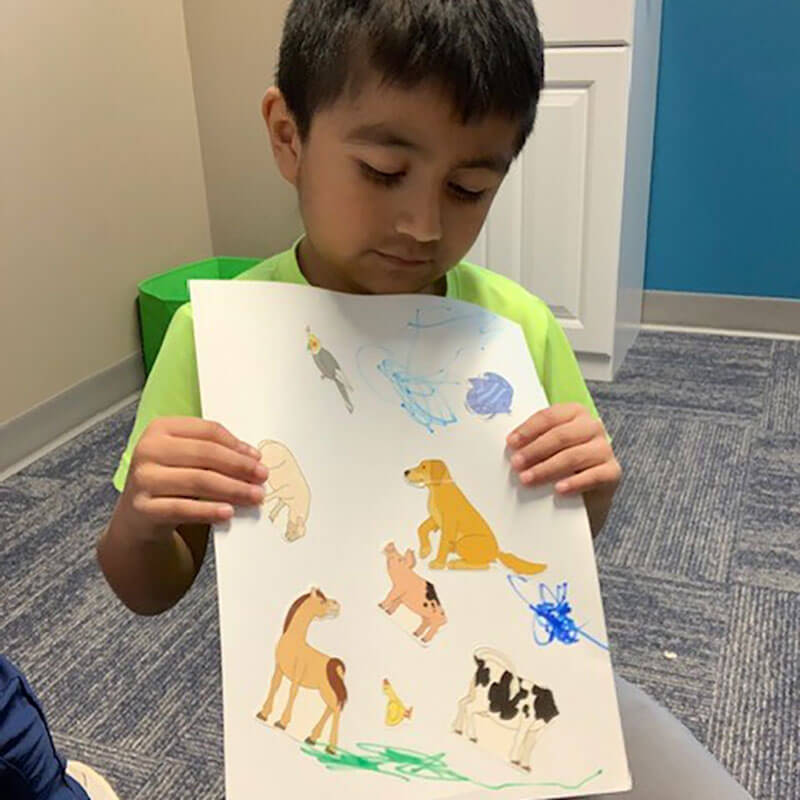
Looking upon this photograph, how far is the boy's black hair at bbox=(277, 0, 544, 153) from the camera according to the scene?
56cm

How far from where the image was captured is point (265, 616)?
50 cm

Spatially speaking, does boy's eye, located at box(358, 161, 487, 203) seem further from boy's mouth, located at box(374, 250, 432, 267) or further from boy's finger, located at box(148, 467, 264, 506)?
boy's finger, located at box(148, 467, 264, 506)

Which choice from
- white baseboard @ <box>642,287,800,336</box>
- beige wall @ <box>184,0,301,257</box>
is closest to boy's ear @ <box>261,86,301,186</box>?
beige wall @ <box>184,0,301,257</box>

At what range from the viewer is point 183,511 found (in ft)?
1.72

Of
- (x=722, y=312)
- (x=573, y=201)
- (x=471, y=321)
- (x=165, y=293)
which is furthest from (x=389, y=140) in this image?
(x=722, y=312)

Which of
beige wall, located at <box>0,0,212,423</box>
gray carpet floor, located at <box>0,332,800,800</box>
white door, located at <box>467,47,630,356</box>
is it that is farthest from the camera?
white door, located at <box>467,47,630,356</box>

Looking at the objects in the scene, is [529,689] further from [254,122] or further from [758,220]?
[758,220]

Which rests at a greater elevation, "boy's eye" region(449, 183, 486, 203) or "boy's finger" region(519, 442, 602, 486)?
"boy's eye" region(449, 183, 486, 203)

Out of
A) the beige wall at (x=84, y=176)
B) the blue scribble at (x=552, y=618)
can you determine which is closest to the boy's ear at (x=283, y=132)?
the blue scribble at (x=552, y=618)

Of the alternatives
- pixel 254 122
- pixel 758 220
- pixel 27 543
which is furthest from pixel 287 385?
pixel 758 220

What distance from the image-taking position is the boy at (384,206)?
1.79 ft

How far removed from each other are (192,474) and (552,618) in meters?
0.22

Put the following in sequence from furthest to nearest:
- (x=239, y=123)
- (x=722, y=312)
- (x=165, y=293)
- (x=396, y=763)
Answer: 1. (x=722, y=312)
2. (x=239, y=123)
3. (x=165, y=293)
4. (x=396, y=763)

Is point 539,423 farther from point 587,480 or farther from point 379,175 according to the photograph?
point 379,175
